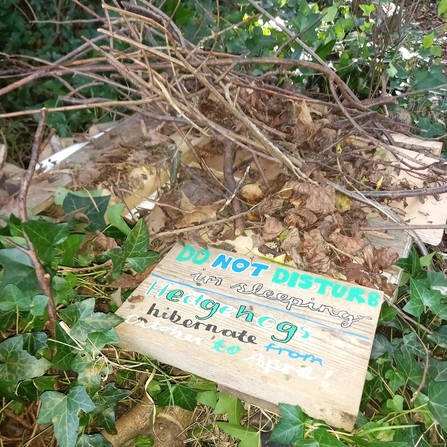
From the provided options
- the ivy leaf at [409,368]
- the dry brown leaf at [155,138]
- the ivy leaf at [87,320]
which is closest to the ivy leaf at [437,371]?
the ivy leaf at [409,368]

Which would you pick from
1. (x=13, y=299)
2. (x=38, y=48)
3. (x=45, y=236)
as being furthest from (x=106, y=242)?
(x=38, y=48)

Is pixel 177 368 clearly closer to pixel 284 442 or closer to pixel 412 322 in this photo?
pixel 284 442

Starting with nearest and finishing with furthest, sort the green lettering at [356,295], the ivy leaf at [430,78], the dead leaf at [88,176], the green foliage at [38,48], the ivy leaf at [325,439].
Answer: the ivy leaf at [325,439] < the green lettering at [356,295] < the dead leaf at [88,176] < the ivy leaf at [430,78] < the green foliage at [38,48]

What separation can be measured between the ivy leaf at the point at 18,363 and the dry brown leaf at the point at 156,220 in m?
0.45

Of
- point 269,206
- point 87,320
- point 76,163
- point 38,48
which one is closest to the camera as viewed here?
point 87,320

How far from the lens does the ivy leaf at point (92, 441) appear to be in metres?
0.85

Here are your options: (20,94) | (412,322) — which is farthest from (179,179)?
(20,94)

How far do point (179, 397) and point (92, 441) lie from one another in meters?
0.19

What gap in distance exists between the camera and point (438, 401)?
854 millimetres

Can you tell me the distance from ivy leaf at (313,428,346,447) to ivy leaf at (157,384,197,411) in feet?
0.94

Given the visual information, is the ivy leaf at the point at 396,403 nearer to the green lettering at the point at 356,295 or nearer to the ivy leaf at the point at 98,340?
the green lettering at the point at 356,295

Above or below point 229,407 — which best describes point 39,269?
above

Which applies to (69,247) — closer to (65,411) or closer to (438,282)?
(65,411)

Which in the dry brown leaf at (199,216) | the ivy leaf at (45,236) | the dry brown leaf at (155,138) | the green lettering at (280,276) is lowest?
the green lettering at (280,276)
